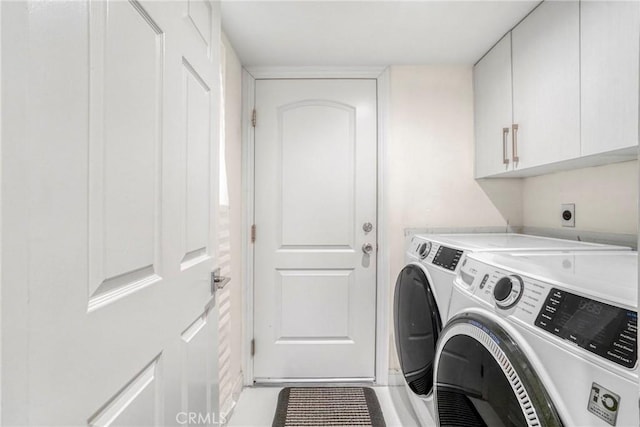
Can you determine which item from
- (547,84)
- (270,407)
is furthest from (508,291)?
(270,407)

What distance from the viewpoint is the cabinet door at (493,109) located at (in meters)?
1.67

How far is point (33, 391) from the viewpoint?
1.28 ft

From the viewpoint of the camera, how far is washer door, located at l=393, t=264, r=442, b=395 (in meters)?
1.26

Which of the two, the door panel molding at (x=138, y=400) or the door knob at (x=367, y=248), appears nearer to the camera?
the door panel molding at (x=138, y=400)

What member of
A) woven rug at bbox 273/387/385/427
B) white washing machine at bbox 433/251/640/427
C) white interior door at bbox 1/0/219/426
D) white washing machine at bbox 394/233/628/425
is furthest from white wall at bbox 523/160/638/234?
white interior door at bbox 1/0/219/426

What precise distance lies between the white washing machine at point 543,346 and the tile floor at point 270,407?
0.89 metres

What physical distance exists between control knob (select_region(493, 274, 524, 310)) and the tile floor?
46.8 inches

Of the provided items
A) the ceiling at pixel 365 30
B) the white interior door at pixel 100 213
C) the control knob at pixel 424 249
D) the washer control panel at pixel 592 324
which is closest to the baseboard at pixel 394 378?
the control knob at pixel 424 249

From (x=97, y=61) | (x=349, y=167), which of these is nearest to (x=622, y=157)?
(x=349, y=167)

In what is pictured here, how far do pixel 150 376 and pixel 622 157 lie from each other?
1.71 m

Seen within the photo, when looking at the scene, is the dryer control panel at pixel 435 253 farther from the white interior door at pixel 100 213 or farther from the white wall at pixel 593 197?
the white interior door at pixel 100 213

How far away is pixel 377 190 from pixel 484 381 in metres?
1.45

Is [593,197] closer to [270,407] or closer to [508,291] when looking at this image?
[508,291]

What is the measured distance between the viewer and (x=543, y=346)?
2.06 ft
